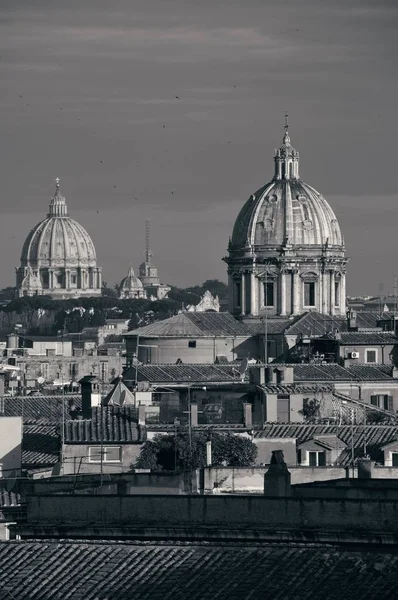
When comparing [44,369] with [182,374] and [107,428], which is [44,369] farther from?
[107,428]

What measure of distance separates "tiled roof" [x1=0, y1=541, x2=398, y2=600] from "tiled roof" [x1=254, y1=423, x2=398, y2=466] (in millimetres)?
21755

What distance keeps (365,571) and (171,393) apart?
1654 inches

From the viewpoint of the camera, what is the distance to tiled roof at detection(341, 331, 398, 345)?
99.8m

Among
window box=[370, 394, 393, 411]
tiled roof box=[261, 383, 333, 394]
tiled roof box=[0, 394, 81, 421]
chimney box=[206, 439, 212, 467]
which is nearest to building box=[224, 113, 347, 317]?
window box=[370, 394, 393, 411]

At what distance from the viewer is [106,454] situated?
4784 cm

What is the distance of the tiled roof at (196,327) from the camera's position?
120 metres

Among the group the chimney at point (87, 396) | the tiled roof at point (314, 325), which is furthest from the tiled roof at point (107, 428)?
the tiled roof at point (314, 325)

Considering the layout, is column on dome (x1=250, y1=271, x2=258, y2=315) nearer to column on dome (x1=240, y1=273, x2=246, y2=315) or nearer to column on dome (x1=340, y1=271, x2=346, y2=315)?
column on dome (x1=240, y1=273, x2=246, y2=315)

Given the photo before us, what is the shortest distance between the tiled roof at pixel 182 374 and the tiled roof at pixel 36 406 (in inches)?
536

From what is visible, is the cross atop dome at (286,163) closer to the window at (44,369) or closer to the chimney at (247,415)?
the window at (44,369)

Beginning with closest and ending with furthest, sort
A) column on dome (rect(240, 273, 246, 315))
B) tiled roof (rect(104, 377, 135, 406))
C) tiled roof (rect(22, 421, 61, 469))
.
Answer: tiled roof (rect(22, 421, 61, 469)) < tiled roof (rect(104, 377, 135, 406)) < column on dome (rect(240, 273, 246, 315))

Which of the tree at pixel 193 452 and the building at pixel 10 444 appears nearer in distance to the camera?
the building at pixel 10 444

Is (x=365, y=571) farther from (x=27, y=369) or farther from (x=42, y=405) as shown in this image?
(x=27, y=369)

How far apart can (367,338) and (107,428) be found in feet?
169
